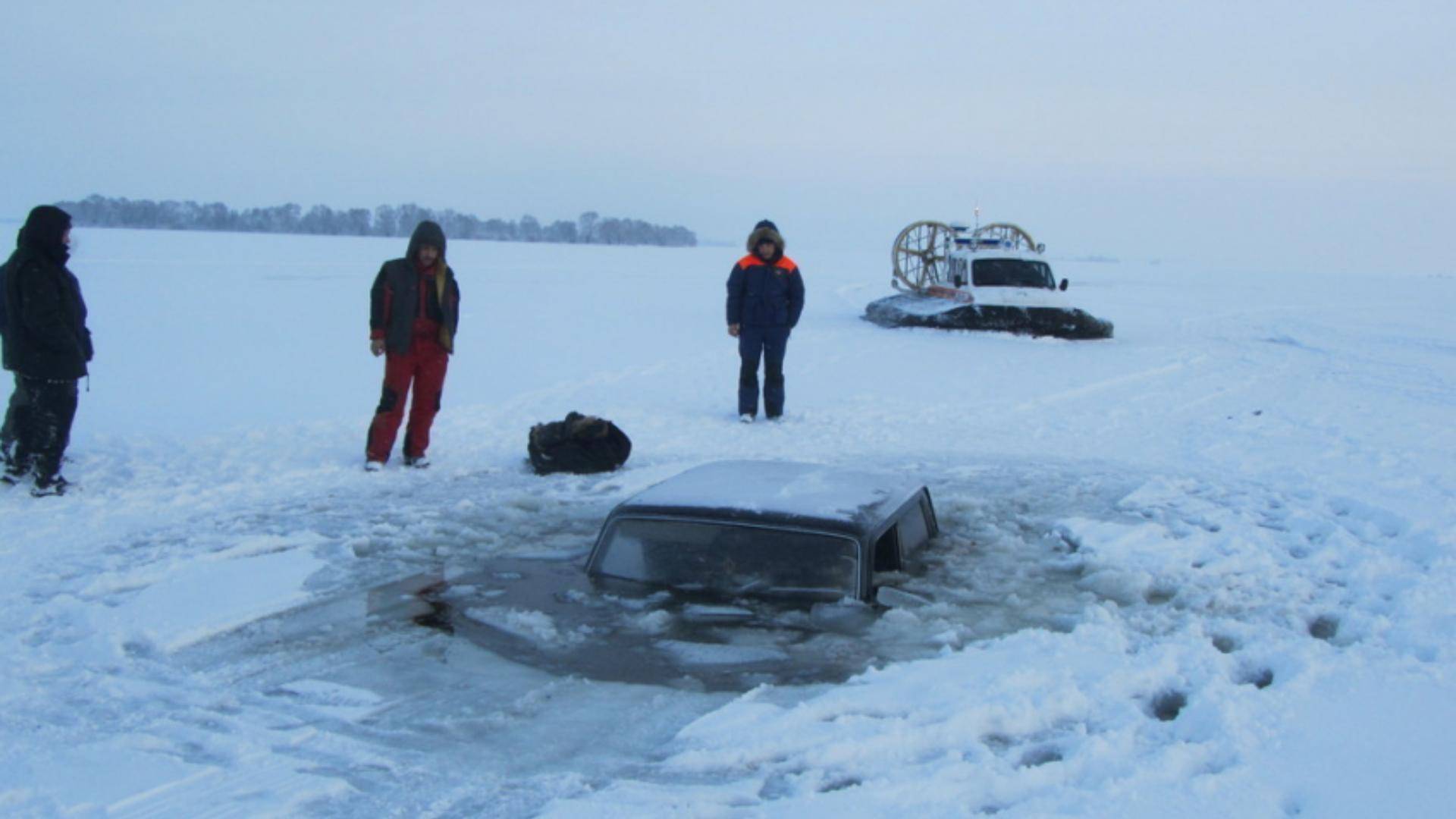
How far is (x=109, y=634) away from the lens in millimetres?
4230

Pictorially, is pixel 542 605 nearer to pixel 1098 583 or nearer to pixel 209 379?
pixel 1098 583

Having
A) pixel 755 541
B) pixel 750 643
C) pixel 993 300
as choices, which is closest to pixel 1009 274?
pixel 993 300

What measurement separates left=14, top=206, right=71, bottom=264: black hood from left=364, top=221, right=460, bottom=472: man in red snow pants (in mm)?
1751

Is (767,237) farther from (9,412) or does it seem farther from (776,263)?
(9,412)

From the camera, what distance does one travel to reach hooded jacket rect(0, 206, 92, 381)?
257 inches

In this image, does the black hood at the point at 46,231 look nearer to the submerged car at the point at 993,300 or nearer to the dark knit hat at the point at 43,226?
the dark knit hat at the point at 43,226

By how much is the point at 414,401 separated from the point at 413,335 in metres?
0.47

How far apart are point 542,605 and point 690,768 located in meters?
1.62

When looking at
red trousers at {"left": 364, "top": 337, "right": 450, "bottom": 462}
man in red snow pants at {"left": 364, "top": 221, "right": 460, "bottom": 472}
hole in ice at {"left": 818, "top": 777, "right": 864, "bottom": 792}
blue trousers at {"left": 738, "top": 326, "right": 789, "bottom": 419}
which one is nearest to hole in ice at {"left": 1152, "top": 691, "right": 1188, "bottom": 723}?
hole in ice at {"left": 818, "top": 777, "right": 864, "bottom": 792}

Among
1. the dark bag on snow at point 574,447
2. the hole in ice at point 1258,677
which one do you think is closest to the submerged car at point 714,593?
the hole in ice at point 1258,677

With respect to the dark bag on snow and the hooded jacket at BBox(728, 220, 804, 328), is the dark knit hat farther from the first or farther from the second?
the hooded jacket at BBox(728, 220, 804, 328)

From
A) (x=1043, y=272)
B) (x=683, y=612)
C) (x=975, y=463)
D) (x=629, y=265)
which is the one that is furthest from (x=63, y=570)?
(x=629, y=265)

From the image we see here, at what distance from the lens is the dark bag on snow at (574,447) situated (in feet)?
25.4

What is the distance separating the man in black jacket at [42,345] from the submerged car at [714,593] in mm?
3078
